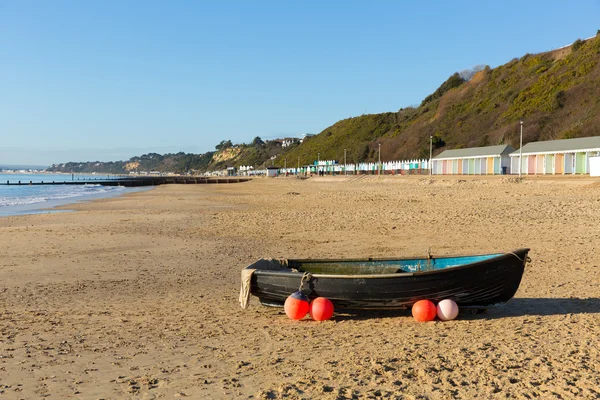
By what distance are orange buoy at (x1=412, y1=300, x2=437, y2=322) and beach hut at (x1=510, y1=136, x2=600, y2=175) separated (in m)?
40.2

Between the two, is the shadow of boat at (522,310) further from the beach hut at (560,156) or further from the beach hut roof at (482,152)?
the beach hut roof at (482,152)

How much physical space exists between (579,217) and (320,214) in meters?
10.4

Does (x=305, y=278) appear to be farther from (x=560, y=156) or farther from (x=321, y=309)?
(x=560, y=156)

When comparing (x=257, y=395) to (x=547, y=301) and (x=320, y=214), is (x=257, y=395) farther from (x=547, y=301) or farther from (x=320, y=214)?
(x=320, y=214)

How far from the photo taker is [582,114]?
70.3 m

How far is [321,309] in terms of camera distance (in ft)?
28.1

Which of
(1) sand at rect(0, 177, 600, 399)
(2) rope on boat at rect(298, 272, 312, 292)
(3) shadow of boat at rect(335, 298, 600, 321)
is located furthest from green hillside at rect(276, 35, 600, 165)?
(2) rope on boat at rect(298, 272, 312, 292)

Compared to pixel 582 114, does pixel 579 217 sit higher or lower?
lower

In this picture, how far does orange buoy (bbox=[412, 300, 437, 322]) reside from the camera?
27.5ft

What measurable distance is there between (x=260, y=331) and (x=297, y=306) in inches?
29.7

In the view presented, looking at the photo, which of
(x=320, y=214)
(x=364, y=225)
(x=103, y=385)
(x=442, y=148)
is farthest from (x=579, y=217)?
(x=442, y=148)

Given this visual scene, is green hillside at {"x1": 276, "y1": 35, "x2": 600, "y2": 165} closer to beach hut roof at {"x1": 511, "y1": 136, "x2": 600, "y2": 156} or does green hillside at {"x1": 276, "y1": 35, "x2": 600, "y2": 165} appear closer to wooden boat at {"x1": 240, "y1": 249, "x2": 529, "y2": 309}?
beach hut roof at {"x1": 511, "y1": 136, "x2": 600, "y2": 156}

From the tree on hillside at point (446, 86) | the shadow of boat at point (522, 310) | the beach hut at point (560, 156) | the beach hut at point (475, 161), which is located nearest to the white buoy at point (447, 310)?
the shadow of boat at point (522, 310)

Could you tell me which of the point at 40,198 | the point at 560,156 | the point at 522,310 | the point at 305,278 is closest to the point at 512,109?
the point at 560,156
